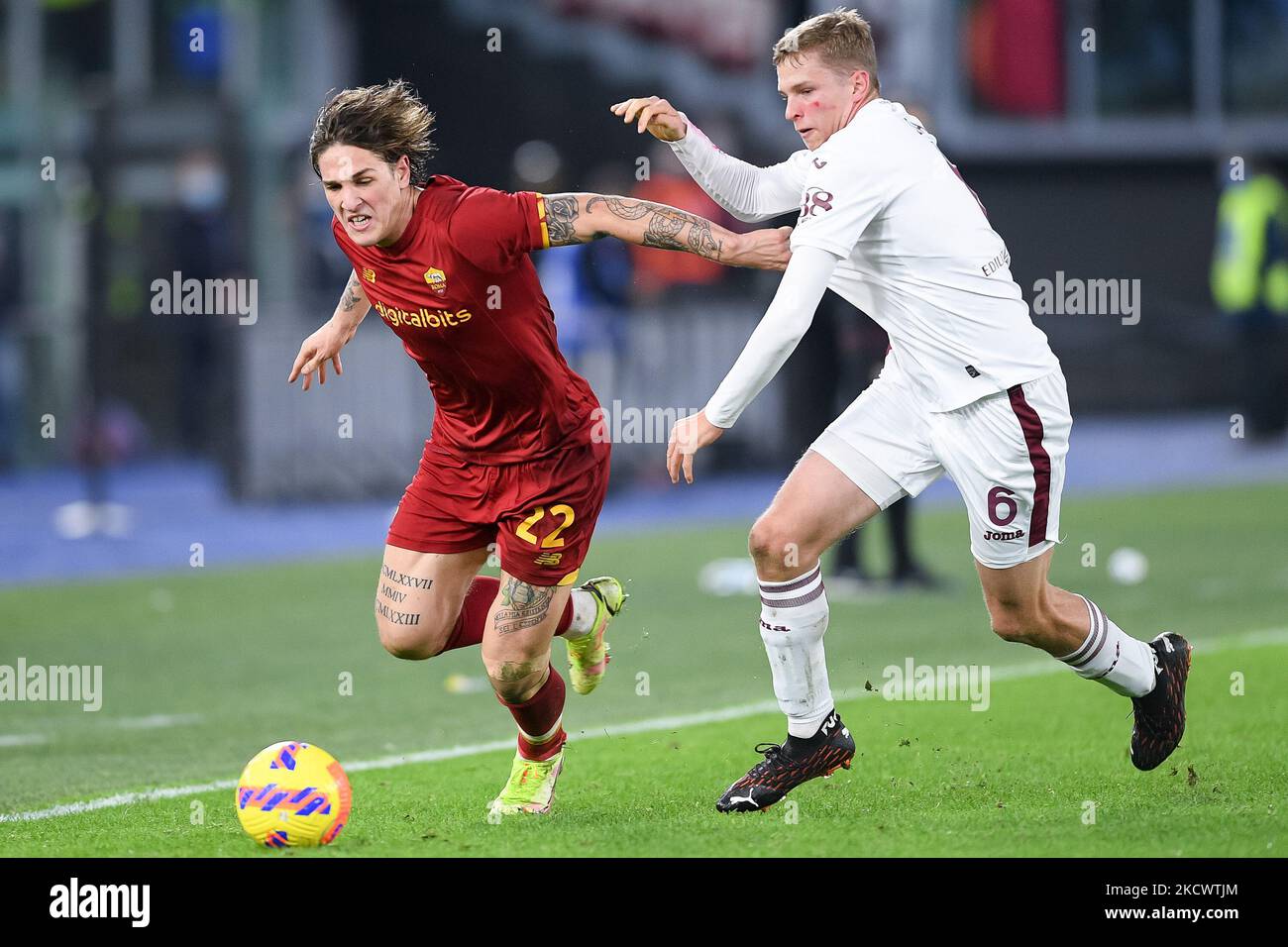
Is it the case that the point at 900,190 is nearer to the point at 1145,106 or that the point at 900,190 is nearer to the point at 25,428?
the point at 25,428

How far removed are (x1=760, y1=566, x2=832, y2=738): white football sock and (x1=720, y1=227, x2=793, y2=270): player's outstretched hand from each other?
3.13ft

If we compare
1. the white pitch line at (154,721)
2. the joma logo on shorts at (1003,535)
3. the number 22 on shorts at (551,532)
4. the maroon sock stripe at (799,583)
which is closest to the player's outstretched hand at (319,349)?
the number 22 on shorts at (551,532)

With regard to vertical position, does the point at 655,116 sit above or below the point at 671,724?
above

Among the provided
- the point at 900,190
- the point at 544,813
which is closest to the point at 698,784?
the point at 544,813

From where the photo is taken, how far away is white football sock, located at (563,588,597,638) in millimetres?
6496

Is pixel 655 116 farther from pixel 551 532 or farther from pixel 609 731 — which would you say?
pixel 609 731

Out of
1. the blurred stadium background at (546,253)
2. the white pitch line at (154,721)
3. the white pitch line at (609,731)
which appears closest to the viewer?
the white pitch line at (609,731)

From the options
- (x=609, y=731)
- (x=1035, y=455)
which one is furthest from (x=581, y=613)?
(x=1035, y=455)

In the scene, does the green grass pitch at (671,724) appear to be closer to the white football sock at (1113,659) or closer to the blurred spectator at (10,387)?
the white football sock at (1113,659)

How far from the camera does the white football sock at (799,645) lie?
232 inches

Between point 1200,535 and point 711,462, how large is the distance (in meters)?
5.10

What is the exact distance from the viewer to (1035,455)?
582 centimetres

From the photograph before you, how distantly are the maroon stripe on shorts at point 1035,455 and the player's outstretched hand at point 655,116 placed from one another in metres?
1.34

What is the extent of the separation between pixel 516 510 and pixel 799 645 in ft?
3.20
